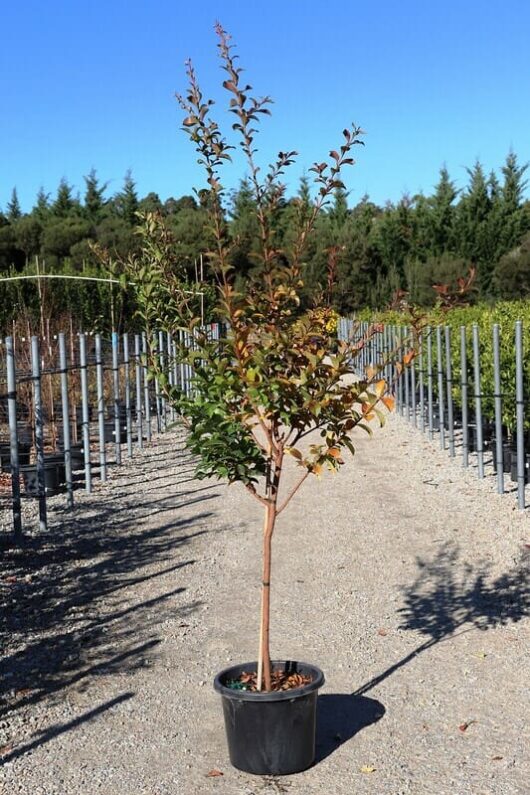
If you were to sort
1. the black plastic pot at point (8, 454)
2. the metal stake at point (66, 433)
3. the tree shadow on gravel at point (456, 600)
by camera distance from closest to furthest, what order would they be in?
the tree shadow on gravel at point (456, 600)
the metal stake at point (66, 433)
the black plastic pot at point (8, 454)

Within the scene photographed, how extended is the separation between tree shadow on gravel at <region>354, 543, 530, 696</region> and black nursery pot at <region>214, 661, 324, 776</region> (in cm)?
110

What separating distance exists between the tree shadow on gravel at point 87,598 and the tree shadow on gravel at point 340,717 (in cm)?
111

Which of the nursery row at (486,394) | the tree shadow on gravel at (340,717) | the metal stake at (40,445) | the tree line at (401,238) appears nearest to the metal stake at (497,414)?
the nursery row at (486,394)

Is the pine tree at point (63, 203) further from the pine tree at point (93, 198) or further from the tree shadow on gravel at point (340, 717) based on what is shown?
the tree shadow on gravel at point (340, 717)

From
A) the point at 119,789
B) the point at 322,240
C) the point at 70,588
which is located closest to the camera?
the point at 119,789

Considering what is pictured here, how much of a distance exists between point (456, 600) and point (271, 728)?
284cm

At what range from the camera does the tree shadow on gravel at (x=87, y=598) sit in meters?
5.37

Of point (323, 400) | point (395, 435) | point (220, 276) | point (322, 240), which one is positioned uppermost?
point (322, 240)

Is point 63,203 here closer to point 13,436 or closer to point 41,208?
point 41,208

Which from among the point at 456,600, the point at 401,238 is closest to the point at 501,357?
the point at 456,600

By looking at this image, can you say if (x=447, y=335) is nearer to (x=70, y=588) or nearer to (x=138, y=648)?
(x=70, y=588)

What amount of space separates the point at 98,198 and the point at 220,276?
4403 centimetres

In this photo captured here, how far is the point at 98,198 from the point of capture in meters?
46.8

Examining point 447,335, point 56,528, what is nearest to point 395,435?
point 447,335
